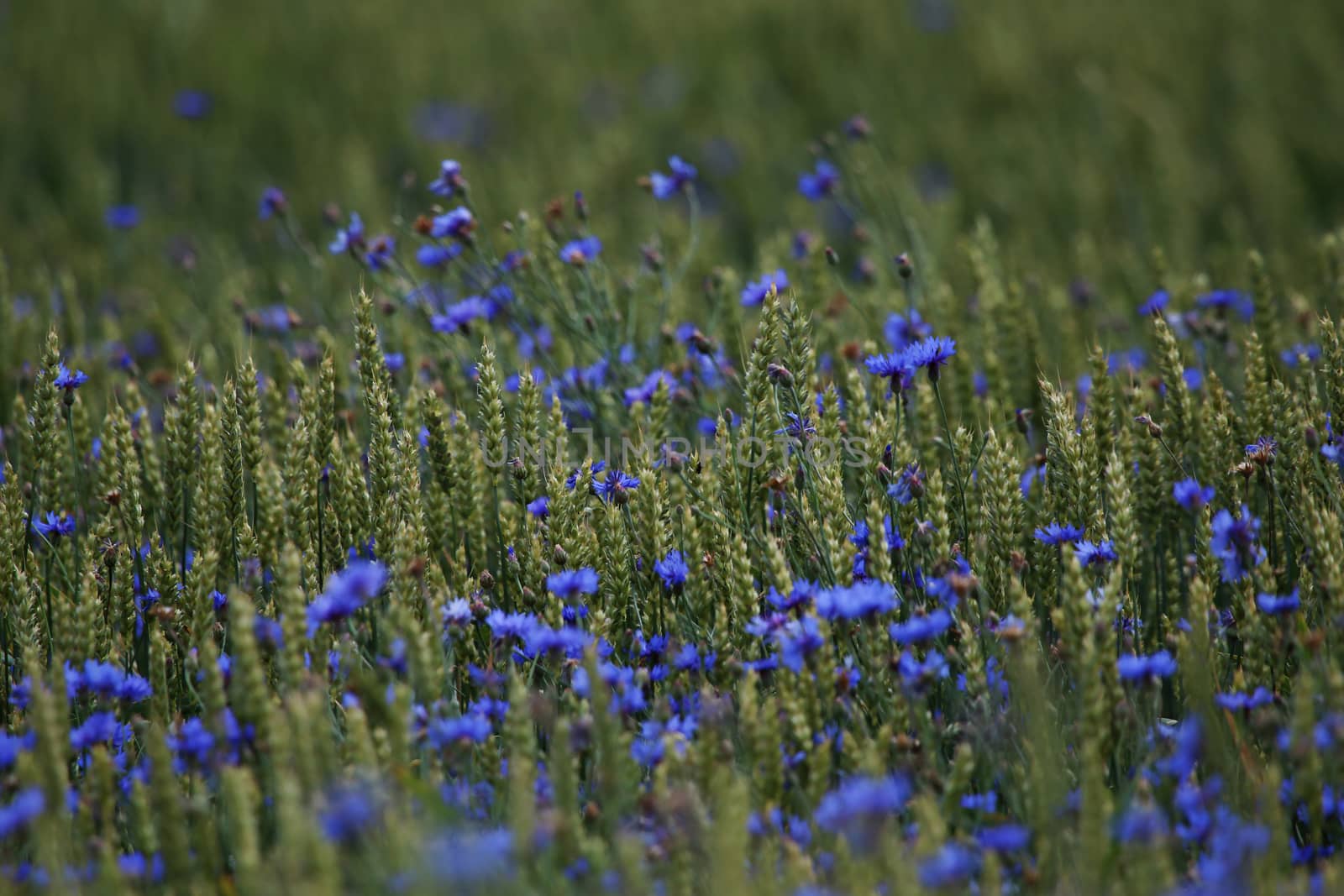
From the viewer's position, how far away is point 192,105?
6879 mm

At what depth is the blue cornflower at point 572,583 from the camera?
2.25 meters

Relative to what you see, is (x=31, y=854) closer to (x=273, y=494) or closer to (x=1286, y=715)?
(x=273, y=494)

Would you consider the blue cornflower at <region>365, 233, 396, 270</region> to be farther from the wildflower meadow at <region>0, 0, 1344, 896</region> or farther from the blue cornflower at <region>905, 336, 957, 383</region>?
the blue cornflower at <region>905, 336, 957, 383</region>

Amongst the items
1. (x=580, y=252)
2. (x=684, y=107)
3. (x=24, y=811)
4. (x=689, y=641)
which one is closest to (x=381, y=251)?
(x=580, y=252)

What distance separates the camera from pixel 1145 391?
3.27m

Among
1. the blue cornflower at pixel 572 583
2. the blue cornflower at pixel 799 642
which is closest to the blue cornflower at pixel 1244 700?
the blue cornflower at pixel 799 642

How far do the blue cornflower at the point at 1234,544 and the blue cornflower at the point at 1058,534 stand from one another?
260mm

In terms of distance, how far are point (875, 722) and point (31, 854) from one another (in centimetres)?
149

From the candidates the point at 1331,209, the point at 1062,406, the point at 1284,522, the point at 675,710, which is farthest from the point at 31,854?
the point at 1331,209

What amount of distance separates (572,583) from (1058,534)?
99cm

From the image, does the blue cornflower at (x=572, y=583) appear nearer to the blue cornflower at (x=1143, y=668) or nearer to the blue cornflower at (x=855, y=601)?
the blue cornflower at (x=855, y=601)

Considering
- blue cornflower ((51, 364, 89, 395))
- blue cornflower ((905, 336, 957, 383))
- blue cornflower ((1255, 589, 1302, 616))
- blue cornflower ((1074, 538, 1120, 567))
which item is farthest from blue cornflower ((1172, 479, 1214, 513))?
blue cornflower ((51, 364, 89, 395))

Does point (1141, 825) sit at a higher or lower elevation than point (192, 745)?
lower

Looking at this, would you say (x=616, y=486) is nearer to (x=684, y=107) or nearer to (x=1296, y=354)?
(x=1296, y=354)
